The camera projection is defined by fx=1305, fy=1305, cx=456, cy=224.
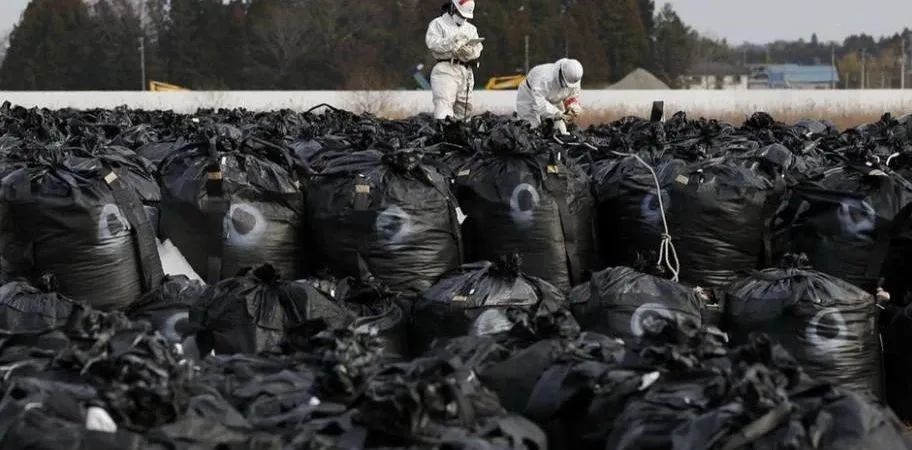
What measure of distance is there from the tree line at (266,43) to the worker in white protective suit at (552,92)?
3272cm

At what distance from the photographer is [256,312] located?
15.1 ft

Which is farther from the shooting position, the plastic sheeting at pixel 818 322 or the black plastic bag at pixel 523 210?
the black plastic bag at pixel 523 210

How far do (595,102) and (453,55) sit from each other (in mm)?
18823

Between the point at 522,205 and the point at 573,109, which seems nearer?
the point at 522,205

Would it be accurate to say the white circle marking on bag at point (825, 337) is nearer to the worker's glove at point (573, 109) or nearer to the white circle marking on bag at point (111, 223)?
the white circle marking on bag at point (111, 223)

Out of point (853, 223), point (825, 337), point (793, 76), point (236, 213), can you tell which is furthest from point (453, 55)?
point (793, 76)

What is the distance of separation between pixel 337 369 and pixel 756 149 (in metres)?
4.48

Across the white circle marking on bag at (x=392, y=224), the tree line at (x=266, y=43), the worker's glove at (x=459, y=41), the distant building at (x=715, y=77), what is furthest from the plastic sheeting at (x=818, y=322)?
the distant building at (x=715, y=77)

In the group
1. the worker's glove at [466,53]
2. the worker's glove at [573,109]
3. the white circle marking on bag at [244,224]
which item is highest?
the worker's glove at [466,53]

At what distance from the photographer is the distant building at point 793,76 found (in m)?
68.4

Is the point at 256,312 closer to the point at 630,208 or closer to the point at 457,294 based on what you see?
the point at 457,294

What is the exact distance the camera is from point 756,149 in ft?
23.3

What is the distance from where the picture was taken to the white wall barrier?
26.8m

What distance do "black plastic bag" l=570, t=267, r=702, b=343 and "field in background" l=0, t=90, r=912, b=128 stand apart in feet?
66.7
